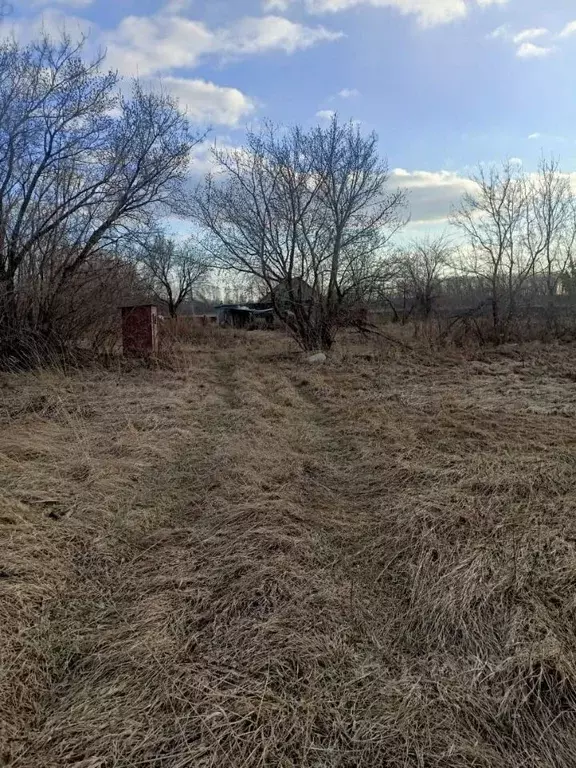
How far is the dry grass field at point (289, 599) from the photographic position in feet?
6.07

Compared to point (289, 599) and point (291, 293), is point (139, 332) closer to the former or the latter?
point (291, 293)

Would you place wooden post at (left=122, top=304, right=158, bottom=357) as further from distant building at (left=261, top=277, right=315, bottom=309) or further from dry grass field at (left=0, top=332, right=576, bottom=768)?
dry grass field at (left=0, top=332, right=576, bottom=768)

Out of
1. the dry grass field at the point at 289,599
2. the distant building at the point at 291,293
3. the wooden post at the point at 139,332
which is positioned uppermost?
the distant building at the point at 291,293

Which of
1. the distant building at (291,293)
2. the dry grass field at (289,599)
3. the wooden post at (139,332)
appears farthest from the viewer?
the distant building at (291,293)

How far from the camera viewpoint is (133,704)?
1964 millimetres

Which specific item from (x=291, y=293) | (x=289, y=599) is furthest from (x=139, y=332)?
(x=289, y=599)

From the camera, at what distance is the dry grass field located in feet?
6.07

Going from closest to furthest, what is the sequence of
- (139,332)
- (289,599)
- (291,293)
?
1. (289,599)
2. (139,332)
3. (291,293)

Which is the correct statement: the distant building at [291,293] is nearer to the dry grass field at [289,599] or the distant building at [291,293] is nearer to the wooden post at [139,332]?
the wooden post at [139,332]

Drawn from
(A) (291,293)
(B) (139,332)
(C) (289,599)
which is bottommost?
(C) (289,599)

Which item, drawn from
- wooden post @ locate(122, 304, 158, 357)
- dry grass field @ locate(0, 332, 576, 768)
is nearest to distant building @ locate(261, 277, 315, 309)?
wooden post @ locate(122, 304, 158, 357)

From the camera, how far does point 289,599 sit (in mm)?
2652

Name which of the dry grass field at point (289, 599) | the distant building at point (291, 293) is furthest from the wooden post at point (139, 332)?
the dry grass field at point (289, 599)

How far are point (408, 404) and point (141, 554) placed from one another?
18.5 feet
